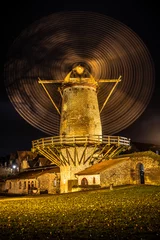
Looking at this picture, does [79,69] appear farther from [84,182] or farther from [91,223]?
[91,223]

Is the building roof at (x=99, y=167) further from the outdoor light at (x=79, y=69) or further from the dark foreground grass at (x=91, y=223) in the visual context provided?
the dark foreground grass at (x=91, y=223)

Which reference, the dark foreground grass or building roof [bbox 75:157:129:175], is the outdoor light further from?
the dark foreground grass

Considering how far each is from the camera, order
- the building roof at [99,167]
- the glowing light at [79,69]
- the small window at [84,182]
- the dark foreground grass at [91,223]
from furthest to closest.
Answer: the glowing light at [79,69]
the small window at [84,182]
the building roof at [99,167]
the dark foreground grass at [91,223]

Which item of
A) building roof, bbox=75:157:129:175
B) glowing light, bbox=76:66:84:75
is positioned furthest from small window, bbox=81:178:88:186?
glowing light, bbox=76:66:84:75

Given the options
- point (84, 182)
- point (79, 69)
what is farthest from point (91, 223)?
point (79, 69)

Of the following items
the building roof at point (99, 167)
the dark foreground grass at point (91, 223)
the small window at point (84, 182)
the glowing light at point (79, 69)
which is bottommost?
the dark foreground grass at point (91, 223)

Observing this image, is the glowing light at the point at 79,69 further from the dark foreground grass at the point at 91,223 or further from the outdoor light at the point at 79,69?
the dark foreground grass at the point at 91,223

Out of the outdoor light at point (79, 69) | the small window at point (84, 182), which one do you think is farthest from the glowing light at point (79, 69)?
the small window at point (84, 182)

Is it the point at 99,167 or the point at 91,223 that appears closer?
the point at 91,223

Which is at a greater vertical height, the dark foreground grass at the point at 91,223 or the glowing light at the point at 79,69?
the glowing light at the point at 79,69

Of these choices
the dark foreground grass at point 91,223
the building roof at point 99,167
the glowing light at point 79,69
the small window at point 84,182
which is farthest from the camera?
the glowing light at point 79,69

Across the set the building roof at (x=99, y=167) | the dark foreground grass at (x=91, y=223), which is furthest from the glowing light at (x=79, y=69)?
the dark foreground grass at (x=91, y=223)

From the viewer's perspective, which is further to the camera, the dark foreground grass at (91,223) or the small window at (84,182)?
the small window at (84,182)

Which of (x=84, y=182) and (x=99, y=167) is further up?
(x=99, y=167)
